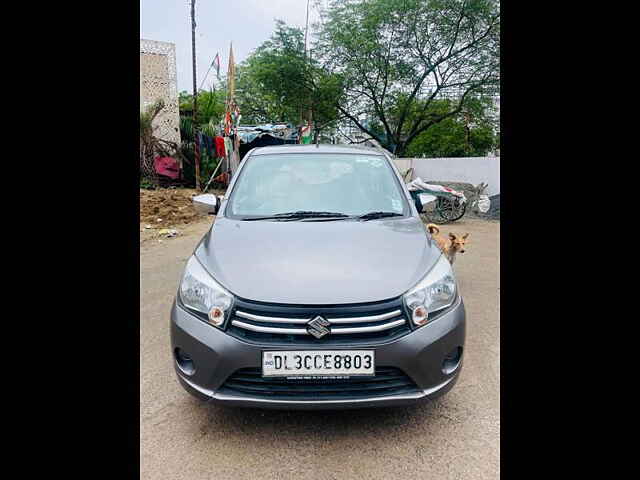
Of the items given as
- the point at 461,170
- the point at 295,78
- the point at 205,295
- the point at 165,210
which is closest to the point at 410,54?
the point at 295,78

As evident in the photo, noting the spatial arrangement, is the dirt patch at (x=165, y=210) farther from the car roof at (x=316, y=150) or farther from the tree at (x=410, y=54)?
Result: the tree at (x=410, y=54)

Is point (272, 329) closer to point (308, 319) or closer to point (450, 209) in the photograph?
point (308, 319)

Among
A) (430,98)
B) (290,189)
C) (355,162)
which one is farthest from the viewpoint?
(430,98)

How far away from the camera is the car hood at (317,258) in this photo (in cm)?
206

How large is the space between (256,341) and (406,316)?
704 millimetres

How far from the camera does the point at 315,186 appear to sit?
318 centimetres

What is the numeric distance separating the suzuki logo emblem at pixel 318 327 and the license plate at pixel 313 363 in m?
0.08

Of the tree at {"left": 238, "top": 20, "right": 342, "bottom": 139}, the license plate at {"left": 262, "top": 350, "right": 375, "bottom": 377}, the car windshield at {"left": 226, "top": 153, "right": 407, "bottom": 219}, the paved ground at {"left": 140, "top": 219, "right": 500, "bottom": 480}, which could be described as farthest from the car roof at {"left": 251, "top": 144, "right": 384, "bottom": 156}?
the tree at {"left": 238, "top": 20, "right": 342, "bottom": 139}

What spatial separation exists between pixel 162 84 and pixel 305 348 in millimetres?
14556

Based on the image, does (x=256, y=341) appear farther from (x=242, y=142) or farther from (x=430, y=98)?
(x=430, y=98)

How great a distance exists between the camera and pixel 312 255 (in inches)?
92.0

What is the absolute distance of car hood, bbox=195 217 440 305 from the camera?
2.06 meters

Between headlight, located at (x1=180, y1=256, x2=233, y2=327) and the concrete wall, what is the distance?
10.4 m
